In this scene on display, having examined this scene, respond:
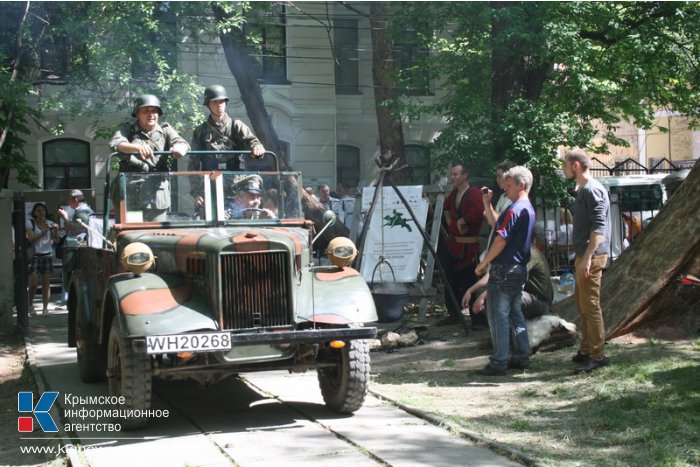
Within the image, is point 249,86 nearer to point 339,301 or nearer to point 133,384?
point 339,301

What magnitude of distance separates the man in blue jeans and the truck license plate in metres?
2.94

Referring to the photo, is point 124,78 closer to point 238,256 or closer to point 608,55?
point 608,55

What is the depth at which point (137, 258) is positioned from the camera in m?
6.80

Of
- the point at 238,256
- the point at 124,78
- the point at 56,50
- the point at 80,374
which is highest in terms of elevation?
the point at 56,50

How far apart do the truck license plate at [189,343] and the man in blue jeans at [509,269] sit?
2942mm

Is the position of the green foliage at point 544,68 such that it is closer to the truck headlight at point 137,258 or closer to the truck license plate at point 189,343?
the truck headlight at point 137,258

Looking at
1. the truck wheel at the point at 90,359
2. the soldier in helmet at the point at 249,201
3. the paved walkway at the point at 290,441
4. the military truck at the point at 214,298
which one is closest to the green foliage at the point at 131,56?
the truck wheel at the point at 90,359

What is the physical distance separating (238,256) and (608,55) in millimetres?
10811

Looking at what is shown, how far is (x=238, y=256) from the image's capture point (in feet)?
21.4

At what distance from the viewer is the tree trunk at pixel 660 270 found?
928 centimetres

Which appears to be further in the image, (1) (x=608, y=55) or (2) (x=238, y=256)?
(1) (x=608, y=55)

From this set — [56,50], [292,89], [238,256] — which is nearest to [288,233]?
[238,256]

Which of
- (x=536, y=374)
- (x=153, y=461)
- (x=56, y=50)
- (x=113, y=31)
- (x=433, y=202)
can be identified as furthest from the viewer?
(x=56, y=50)

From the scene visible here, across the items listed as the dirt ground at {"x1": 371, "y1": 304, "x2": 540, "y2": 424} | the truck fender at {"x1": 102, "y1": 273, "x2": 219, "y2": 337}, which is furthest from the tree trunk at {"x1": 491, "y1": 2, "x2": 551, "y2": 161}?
the truck fender at {"x1": 102, "y1": 273, "x2": 219, "y2": 337}
